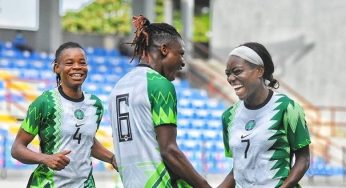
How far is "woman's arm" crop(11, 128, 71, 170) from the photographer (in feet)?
17.7

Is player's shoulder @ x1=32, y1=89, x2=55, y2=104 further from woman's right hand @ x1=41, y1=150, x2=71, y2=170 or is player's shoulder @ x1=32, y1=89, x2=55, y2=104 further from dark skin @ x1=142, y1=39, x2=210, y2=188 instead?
dark skin @ x1=142, y1=39, x2=210, y2=188

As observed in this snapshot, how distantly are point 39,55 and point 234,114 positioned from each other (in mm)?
17037

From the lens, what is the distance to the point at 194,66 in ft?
82.1

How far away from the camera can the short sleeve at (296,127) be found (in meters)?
4.73

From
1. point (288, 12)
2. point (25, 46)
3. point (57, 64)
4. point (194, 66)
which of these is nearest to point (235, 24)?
point (288, 12)

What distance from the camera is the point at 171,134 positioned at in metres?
4.63

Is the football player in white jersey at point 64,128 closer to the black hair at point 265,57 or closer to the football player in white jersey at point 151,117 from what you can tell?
the football player in white jersey at point 151,117

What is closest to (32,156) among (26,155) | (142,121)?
(26,155)

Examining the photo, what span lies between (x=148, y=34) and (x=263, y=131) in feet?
2.83

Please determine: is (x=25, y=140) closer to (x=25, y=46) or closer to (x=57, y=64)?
(x=57, y=64)

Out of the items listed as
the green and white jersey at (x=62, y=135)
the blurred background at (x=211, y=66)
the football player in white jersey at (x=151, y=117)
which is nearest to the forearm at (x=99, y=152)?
the green and white jersey at (x=62, y=135)

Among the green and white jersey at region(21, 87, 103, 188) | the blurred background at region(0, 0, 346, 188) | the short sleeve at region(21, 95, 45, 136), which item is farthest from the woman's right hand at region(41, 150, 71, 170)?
the blurred background at region(0, 0, 346, 188)

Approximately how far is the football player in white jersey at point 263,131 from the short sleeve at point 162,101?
1.30 feet

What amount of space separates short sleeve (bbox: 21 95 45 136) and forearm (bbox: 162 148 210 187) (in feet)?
4.76
